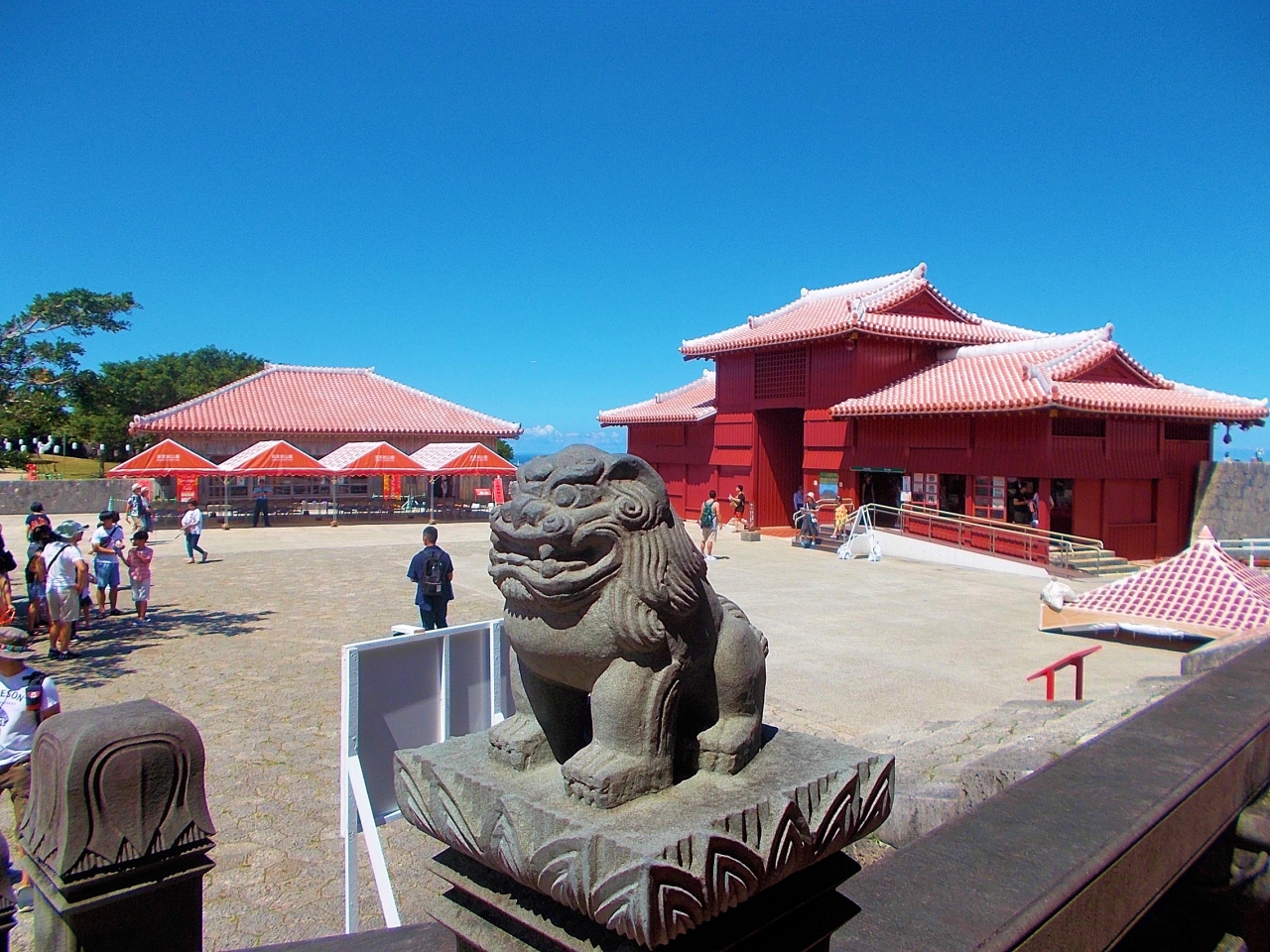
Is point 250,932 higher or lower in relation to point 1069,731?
lower

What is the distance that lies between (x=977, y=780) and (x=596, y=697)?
3.19 meters

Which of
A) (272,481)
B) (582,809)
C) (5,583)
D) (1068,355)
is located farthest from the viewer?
(272,481)

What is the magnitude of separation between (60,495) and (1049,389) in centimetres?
3093

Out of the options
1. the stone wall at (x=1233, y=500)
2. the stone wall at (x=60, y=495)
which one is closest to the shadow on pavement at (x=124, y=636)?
the stone wall at (x=1233, y=500)

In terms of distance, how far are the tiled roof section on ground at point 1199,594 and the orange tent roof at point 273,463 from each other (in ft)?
73.1

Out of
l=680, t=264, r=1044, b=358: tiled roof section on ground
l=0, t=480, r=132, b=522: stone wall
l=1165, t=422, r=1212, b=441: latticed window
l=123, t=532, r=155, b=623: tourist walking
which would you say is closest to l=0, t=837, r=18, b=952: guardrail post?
l=123, t=532, r=155, b=623: tourist walking

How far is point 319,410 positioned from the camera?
95.7ft

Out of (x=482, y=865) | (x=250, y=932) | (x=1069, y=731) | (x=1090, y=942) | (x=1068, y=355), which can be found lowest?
(x=250, y=932)

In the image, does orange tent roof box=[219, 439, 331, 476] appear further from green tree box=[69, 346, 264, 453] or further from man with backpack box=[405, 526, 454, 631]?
man with backpack box=[405, 526, 454, 631]

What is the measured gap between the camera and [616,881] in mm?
1338

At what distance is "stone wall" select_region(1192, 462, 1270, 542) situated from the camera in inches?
688

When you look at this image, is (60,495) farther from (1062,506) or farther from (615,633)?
(615,633)

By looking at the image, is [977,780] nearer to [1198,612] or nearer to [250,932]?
[250,932]

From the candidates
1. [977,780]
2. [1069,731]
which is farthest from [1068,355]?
[977,780]
